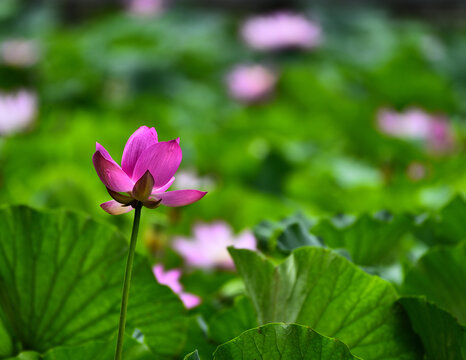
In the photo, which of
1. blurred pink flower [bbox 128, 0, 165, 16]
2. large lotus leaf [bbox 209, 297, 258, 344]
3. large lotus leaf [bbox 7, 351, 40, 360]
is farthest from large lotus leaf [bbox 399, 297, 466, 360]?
blurred pink flower [bbox 128, 0, 165, 16]

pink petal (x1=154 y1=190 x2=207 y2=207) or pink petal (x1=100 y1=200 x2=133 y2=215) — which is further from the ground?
pink petal (x1=154 y1=190 x2=207 y2=207)

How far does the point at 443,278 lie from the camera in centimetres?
59

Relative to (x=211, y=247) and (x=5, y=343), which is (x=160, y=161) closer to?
(x=5, y=343)

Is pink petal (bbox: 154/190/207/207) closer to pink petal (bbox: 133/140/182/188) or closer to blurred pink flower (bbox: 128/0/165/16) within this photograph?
pink petal (bbox: 133/140/182/188)

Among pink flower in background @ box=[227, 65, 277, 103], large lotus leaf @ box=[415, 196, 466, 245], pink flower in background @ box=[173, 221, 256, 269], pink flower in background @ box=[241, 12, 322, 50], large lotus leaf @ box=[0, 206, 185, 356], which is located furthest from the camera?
pink flower in background @ box=[241, 12, 322, 50]

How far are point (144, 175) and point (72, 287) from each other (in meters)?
0.16

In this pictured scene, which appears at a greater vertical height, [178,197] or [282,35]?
[178,197]

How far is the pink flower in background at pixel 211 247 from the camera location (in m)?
0.84

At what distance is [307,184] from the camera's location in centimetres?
112

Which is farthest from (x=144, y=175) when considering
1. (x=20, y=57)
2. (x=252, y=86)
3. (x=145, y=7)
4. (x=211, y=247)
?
(x=145, y=7)

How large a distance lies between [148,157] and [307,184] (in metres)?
0.70

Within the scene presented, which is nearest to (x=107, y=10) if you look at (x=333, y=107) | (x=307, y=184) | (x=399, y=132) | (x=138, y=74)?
(x=138, y=74)

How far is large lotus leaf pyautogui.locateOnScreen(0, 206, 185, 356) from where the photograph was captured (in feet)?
1.76

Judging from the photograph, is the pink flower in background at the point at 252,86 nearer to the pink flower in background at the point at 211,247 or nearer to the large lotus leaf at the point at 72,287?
the pink flower in background at the point at 211,247
